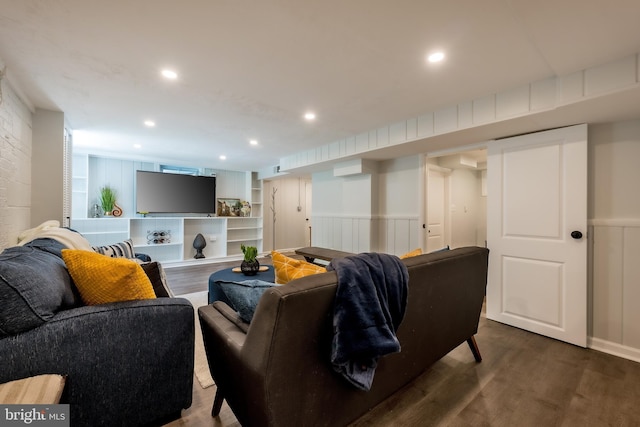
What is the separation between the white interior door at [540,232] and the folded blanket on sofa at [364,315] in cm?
211

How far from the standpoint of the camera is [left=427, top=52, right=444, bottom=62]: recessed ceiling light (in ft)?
5.87

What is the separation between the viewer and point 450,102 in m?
2.55

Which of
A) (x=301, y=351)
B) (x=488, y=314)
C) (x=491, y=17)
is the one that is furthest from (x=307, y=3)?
(x=488, y=314)

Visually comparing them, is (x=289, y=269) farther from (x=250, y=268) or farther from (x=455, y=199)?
(x=455, y=199)

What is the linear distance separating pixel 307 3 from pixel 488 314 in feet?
10.7

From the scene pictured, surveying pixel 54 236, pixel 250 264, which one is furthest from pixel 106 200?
pixel 250 264

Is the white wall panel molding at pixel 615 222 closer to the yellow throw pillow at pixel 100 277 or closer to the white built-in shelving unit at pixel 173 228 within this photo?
the yellow throw pillow at pixel 100 277

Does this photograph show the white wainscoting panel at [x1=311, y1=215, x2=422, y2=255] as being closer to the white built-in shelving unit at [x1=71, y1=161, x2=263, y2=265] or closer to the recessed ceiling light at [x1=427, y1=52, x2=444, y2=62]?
the recessed ceiling light at [x1=427, y1=52, x2=444, y2=62]

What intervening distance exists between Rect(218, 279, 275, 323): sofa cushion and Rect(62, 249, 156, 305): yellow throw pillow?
482 mm

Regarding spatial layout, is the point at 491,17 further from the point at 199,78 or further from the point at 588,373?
the point at 588,373

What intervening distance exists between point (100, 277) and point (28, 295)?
245 millimetres

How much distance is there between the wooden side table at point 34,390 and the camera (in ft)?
2.96

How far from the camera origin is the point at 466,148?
3.20m

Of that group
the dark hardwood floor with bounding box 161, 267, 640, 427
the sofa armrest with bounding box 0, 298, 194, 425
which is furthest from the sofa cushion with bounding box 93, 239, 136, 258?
the sofa armrest with bounding box 0, 298, 194, 425
